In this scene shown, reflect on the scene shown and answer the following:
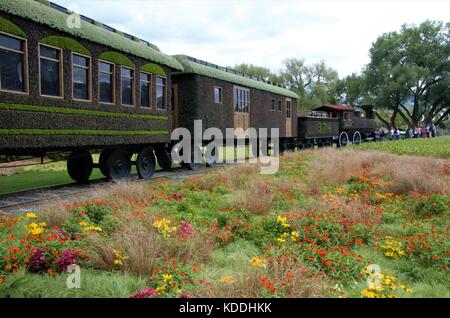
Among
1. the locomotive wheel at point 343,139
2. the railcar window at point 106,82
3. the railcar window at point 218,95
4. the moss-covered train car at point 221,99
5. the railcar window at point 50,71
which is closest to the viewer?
the railcar window at point 50,71

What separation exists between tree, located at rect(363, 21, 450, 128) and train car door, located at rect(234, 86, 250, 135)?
37184mm

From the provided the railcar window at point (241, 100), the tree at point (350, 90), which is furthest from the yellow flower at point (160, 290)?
the tree at point (350, 90)

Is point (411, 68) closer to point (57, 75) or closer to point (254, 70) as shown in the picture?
point (254, 70)

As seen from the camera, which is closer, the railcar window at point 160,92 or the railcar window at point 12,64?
the railcar window at point 12,64

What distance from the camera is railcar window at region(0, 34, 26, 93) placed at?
753 cm

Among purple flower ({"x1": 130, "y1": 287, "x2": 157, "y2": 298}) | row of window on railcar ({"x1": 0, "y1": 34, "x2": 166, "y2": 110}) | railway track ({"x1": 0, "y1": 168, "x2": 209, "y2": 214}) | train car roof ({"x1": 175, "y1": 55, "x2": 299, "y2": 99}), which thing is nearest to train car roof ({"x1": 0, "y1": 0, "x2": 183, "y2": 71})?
row of window on railcar ({"x1": 0, "y1": 34, "x2": 166, "y2": 110})

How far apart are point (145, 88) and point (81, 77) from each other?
2.95 meters

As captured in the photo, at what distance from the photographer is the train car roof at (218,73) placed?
1469 centimetres

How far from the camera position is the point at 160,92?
43.7ft

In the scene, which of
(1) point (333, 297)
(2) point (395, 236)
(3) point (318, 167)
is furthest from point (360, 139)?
(1) point (333, 297)

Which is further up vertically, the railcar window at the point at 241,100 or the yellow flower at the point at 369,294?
the railcar window at the point at 241,100

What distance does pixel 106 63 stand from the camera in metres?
10.6

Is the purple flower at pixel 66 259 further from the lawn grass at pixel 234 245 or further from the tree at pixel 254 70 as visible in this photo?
the tree at pixel 254 70

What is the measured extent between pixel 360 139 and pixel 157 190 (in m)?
33.2
